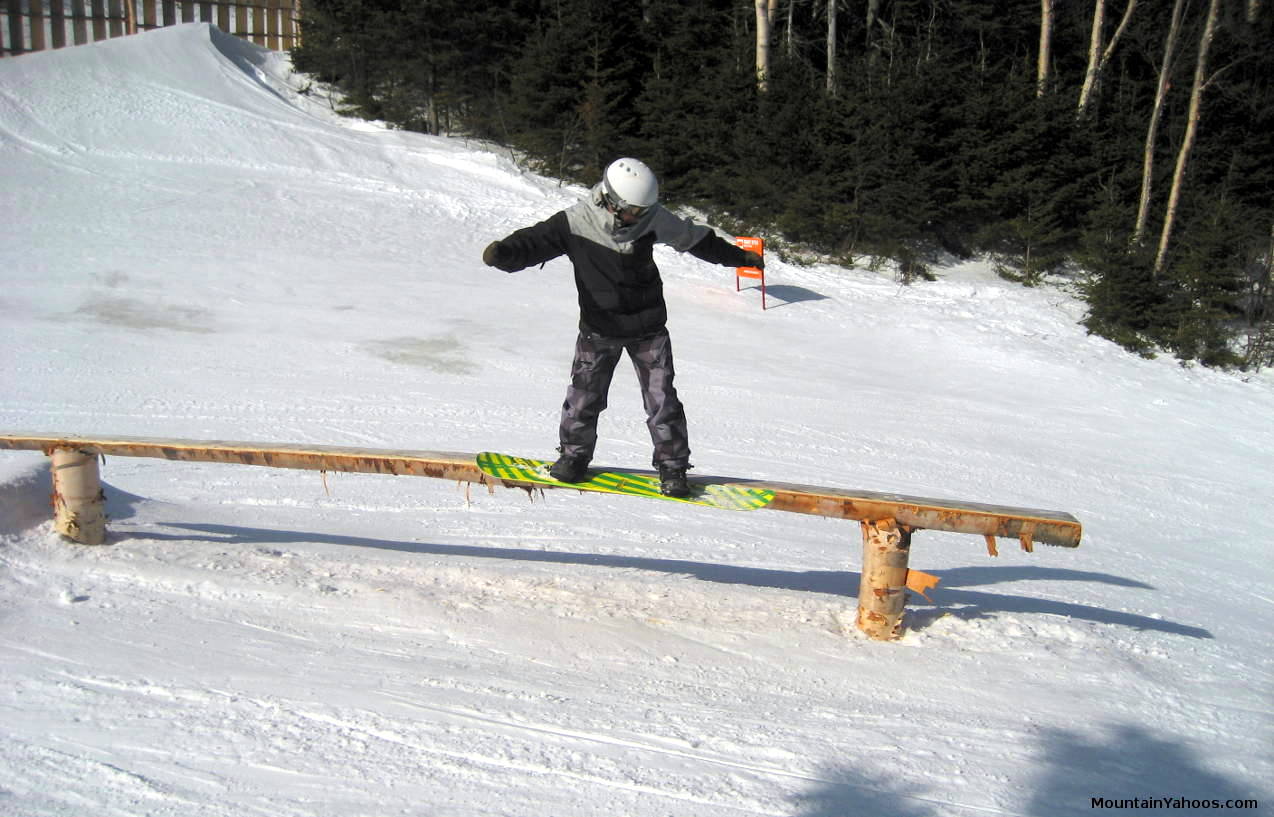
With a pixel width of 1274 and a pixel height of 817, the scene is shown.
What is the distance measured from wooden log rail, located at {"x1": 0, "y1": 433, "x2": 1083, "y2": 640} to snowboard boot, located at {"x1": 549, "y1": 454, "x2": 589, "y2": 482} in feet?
0.63

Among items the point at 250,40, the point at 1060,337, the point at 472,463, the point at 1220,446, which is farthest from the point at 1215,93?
the point at 250,40

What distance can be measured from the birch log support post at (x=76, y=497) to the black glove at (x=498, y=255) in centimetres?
253

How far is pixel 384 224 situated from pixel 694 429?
32.3 feet

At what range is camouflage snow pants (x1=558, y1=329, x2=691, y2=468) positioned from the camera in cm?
491

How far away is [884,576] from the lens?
15.4ft

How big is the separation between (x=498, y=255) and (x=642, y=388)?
3.35 feet

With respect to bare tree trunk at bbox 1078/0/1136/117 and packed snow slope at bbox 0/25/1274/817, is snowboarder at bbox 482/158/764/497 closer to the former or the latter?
packed snow slope at bbox 0/25/1274/817

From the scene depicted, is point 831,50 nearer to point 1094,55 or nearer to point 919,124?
point 919,124

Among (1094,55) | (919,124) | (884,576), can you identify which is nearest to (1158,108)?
(1094,55)

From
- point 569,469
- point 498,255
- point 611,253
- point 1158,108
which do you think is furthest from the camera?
point 1158,108

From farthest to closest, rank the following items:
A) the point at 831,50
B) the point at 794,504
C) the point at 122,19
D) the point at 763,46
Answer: the point at 122,19 < the point at 831,50 < the point at 763,46 < the point at 794,504

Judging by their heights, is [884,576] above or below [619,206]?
below

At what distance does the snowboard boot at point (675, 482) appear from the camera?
4879 mm

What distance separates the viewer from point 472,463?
16.4ft
